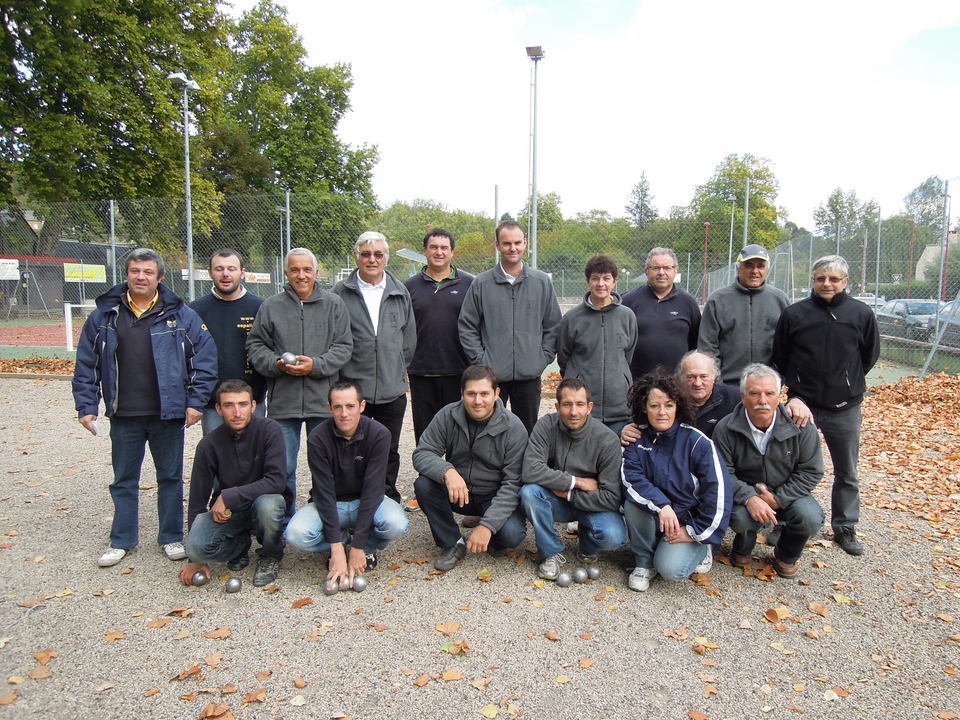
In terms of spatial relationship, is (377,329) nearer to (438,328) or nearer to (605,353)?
(438,328)

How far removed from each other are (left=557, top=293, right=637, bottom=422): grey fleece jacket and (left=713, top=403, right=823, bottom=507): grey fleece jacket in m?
0.75

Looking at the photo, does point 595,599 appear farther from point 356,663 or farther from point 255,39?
point 255,39

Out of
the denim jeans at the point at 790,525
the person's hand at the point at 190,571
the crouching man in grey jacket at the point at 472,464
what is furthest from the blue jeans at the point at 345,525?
the denim jeans at the point at 790,525

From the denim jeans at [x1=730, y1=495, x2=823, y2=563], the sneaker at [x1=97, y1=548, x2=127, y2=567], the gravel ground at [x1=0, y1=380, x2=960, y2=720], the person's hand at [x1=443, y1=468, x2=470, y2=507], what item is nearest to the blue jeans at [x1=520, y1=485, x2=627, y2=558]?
the gravel ground at [x1=0, y1=380, x2=960, y2=720]

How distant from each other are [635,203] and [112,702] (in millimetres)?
76018

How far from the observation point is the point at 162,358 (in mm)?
3838

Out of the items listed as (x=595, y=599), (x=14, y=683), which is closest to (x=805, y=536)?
(x=595, y=599)

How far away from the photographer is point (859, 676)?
282 centimetres

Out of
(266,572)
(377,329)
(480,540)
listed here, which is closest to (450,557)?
(480,540)

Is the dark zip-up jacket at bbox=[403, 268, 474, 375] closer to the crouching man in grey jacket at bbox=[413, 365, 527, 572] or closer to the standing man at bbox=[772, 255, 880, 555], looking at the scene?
the crouching man in grey jacket at bbox=[413, 365, 527, 572]

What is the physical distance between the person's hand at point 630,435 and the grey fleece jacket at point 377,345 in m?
1.65

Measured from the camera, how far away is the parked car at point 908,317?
37.7 feet

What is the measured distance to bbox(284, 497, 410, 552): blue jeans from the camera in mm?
3713

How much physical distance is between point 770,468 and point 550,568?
56.9 inches
